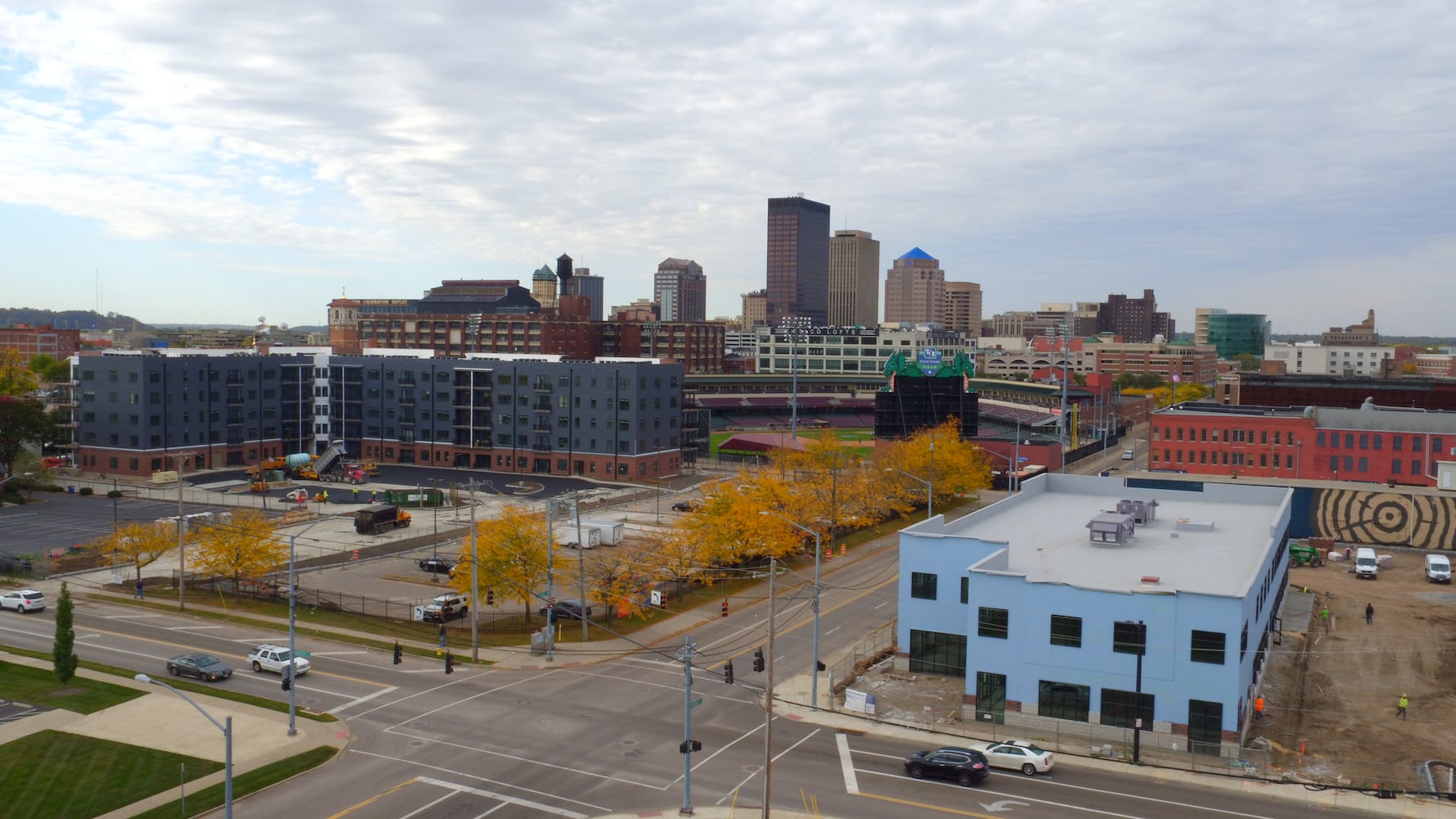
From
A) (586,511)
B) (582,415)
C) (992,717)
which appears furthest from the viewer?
(582,415)

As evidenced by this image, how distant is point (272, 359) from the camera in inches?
5221

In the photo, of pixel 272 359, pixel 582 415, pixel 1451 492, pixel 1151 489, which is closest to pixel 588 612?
pixel 1151 489

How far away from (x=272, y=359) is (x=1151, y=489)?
342 feet

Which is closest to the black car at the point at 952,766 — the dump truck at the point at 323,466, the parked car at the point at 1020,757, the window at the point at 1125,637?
the parked car at the point at 1020,757

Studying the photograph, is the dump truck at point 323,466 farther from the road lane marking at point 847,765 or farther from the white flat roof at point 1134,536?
the road lane marking at point 847,765

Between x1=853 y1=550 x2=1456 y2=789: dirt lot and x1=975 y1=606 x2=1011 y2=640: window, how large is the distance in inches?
164

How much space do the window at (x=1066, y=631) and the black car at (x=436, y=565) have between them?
142 ft

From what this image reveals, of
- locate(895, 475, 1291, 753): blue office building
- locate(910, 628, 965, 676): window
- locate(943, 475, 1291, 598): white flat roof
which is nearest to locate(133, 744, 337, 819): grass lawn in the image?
locate(895, 475, 1291, 753): blue office building

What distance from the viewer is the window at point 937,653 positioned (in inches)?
2096

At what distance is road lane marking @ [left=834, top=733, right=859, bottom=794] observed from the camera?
3831 centimetres

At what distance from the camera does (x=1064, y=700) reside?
45.5m

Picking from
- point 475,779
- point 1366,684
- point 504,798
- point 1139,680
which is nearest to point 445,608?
point 475,779

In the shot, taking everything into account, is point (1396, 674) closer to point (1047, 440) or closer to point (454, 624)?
point (454, 624)

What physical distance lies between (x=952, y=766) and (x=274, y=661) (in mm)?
32494
